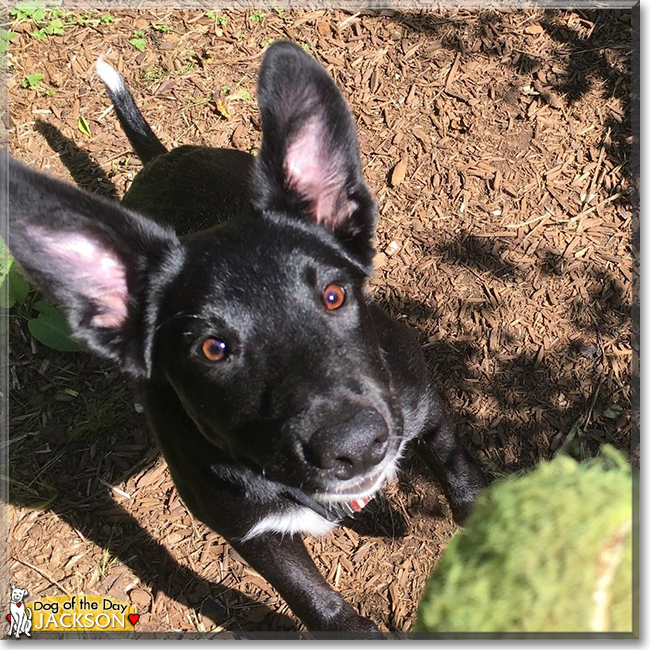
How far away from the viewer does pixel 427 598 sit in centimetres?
170

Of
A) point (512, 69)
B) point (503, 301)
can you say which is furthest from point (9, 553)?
point (512, 69)

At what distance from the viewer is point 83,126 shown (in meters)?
6.12

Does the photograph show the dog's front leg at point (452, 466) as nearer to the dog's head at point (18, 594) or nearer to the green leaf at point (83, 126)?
the dog's head at point (18, 594)

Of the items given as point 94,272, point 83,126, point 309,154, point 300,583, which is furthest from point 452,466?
point 83,126

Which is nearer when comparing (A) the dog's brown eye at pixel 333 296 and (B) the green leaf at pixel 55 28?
(A) the dog's brown eye at pixel 333 296

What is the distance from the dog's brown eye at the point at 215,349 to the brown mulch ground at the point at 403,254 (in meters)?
2.21

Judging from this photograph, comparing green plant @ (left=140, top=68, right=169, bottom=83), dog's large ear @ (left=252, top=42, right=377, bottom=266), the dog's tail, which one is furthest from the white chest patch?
green plant @ (left=140, top=68, right=169, bottom=83)

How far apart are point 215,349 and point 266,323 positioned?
0.26m

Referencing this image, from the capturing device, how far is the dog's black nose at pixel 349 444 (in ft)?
7.96

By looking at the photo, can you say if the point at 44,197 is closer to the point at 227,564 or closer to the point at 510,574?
the point at 510,574

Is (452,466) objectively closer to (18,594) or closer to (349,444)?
(349,444)

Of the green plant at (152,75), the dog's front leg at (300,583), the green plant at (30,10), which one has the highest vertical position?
the green plant at (30,10)

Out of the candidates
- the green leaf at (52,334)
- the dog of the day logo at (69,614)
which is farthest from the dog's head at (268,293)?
the green leaf at (52,334)

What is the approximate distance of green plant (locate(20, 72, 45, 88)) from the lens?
6359 mm
